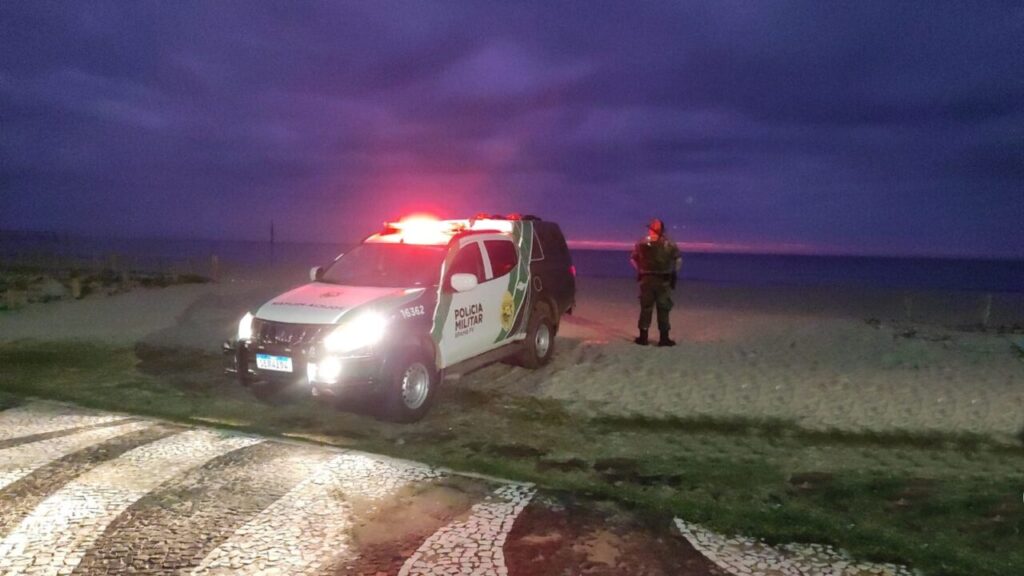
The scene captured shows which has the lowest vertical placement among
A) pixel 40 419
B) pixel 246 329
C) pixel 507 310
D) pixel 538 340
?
pixel 40 419

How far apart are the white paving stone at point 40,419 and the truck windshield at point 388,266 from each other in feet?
8.80

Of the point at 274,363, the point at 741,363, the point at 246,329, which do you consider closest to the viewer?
the point at 274,363

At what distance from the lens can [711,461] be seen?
625cm

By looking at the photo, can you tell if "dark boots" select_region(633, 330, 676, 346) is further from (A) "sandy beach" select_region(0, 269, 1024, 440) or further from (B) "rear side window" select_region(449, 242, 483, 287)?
(B) "rear side window" select_region(449, 242, 483, 287)

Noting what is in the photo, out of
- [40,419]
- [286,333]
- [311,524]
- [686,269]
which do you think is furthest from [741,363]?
[686,269]

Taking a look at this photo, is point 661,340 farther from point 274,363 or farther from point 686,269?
point 686,269

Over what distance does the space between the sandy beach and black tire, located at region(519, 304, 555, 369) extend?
16 cm

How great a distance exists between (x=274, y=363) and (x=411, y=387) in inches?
53.1

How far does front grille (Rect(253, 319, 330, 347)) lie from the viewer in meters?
6.95

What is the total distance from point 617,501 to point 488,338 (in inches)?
156

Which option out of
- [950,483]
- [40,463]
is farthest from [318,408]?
[950,483]

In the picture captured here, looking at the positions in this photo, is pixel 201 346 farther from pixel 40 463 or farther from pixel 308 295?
pixel 40 463

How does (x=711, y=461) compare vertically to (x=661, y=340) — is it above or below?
below

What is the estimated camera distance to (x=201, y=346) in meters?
12.0
